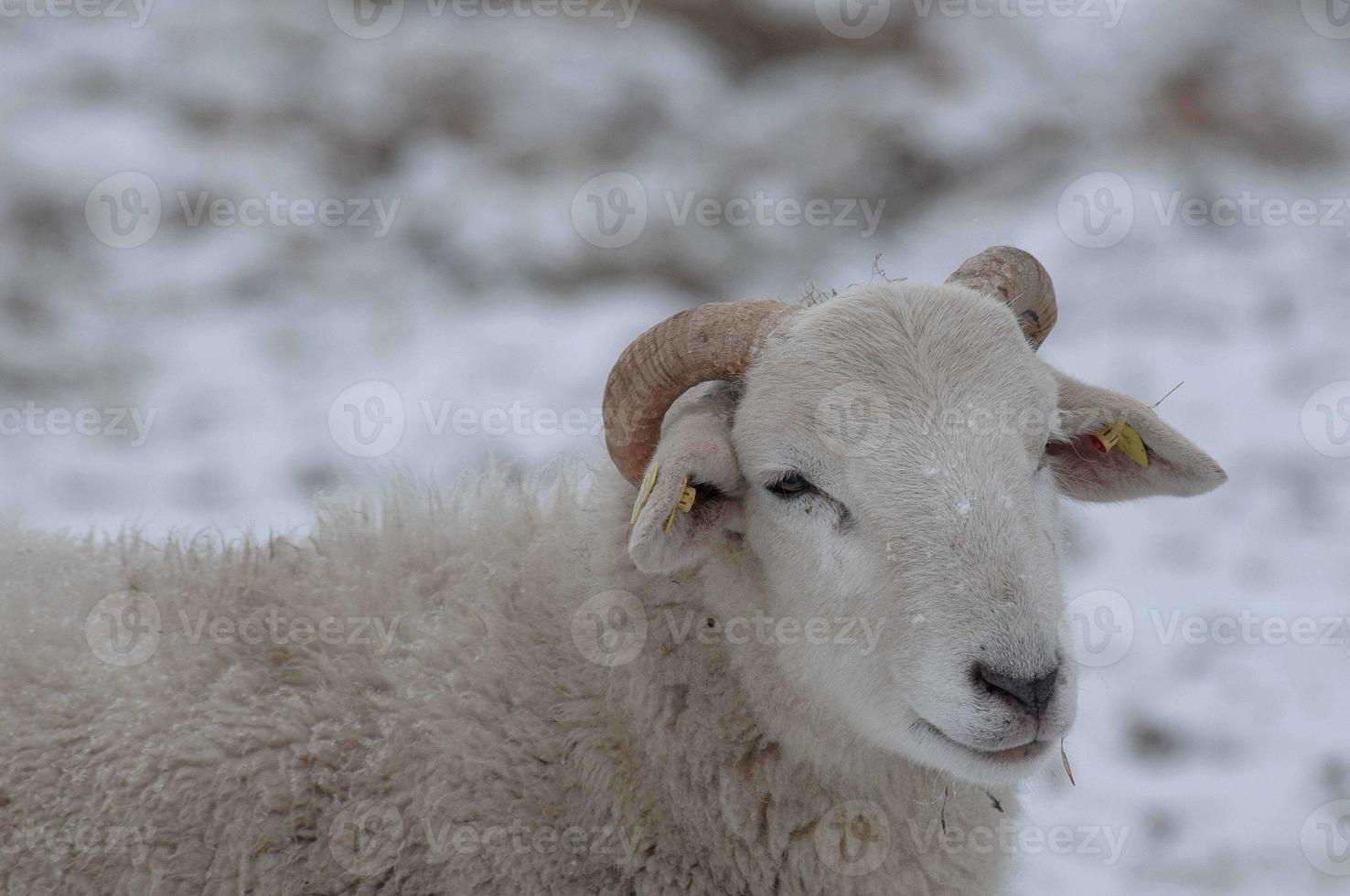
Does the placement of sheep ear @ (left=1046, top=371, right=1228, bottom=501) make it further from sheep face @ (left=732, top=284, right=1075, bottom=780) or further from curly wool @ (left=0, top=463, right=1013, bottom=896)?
curly wool @ (left=0, top=463, right=1013, bottom=896)

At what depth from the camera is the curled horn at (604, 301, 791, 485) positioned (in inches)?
135

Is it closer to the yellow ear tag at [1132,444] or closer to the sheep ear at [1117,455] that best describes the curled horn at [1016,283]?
the sheep ear at [1117,455]

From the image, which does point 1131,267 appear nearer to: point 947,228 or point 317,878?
point 947,228

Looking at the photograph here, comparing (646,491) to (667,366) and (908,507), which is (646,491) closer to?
(667,366)

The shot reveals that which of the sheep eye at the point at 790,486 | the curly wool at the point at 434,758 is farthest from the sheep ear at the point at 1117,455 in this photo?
the curly wool at the point at 434,758

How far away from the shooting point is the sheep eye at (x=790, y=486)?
A: 329cm

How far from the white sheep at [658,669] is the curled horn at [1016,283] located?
4cm

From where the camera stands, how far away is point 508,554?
12.7ft

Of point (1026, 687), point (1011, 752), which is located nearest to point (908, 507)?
point (1026, 687)

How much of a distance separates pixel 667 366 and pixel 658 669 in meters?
0.94

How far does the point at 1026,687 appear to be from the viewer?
8.93ft

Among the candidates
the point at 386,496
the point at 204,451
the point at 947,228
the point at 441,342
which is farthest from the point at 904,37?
the point at 386,496

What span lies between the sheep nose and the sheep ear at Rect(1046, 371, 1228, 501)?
3.48 feet

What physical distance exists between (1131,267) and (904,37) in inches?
183
